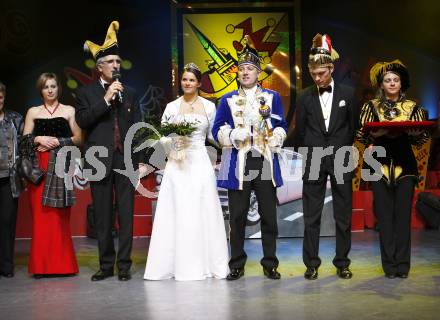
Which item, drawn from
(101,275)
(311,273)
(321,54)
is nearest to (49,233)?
(101,275)

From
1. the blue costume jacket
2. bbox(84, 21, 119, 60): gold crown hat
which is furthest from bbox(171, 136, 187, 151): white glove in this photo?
bbox(84, 21, 119, 60): gold crown hat

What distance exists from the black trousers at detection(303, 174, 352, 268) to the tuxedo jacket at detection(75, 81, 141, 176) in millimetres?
1428

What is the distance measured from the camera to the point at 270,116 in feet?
16.5

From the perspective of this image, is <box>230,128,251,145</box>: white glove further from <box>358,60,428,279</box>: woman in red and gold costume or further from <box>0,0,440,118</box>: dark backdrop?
<box>0,0,440,118</box>: dark backdrop

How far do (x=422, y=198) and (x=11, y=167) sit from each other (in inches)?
203

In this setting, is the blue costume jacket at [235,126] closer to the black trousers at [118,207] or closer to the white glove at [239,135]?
the white glove at [239,135]

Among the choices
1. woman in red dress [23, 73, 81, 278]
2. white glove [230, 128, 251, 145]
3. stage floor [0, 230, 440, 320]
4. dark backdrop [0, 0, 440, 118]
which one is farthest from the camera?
dark backdrop [0, 0, 440, 118]

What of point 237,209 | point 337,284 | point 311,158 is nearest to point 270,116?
point 311,158

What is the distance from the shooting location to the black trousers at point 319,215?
501 cm

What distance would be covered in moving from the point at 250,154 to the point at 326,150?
23.1 inches

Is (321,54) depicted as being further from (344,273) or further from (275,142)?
(344,273)

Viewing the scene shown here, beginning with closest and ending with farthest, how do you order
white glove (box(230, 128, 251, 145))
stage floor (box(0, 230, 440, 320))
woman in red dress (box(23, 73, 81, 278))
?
stage floor (box(0, 230, 440, 320))
white glove (box(230, 128, 251, 145))
woman in red dress (box(23, 73, 81, 278))

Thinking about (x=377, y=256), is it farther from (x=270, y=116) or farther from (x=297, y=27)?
(x=297, y=27)

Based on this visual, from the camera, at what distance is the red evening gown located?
534 cm
